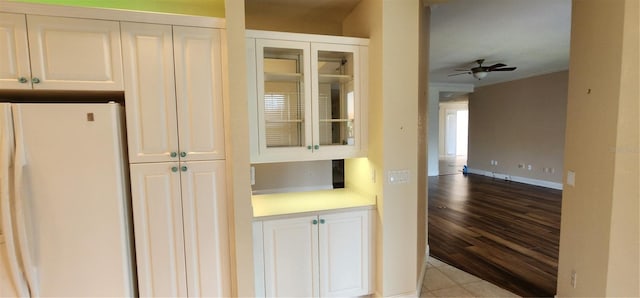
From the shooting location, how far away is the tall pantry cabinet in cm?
179

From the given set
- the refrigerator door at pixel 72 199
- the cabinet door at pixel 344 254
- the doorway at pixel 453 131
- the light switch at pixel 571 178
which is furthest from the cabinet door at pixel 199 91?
the doorway at pixel 453 131

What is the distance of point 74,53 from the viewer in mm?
1688

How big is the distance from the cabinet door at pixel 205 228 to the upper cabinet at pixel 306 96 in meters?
0.38

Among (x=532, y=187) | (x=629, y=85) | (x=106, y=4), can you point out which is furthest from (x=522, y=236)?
(x=106, y=4)

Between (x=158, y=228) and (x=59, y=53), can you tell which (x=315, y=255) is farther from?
(x=59, y=53)

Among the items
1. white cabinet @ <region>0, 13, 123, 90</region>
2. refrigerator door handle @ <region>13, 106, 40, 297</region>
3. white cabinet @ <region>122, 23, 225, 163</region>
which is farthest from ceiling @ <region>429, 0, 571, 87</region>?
refrigerator door handle @ <region>13, 106, 40, 297</region>

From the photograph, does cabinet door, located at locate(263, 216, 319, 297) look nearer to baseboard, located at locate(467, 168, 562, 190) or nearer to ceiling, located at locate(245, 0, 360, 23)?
ceiling, located at locate(245, 0, 360, 23)

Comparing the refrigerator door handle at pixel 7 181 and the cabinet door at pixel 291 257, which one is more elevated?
the refrigerator door handle at pixel 7 181

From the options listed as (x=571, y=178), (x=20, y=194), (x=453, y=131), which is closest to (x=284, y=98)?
(x=20, y=194)

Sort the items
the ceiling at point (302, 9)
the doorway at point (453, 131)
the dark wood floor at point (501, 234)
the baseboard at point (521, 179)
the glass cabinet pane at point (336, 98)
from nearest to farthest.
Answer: the glass cabinet pane at point (336, 98) → the ceiling at point (302, 9) → the dark wood floor at point (501, 234) → the baseboard at point (521, 179) → the doorway at point (453, 131)

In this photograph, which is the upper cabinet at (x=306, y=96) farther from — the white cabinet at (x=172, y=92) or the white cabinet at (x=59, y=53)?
the white cabinet at (x=59, y=53)

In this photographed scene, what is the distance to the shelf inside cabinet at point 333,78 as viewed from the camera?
7.54 ft

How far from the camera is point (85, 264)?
5.72 feet

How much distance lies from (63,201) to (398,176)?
2212 mm
